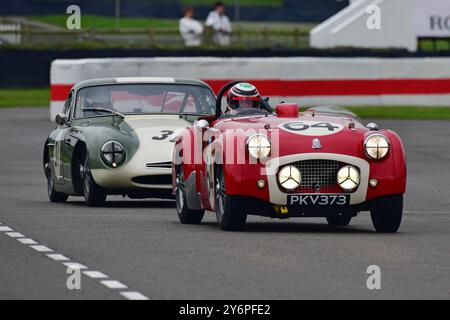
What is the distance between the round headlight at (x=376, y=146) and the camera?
43.0ft

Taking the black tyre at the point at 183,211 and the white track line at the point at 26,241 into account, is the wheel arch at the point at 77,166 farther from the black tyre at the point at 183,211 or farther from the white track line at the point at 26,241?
the white track line at the point at 26,241

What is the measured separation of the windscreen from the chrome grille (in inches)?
182

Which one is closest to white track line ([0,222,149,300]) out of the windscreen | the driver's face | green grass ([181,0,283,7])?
the driver's face

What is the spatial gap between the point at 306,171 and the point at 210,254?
173cm

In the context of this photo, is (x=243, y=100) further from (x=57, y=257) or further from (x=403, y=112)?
(x=403, y=112)

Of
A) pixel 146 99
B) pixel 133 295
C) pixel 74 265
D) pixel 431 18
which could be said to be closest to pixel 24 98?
pixel 431 18

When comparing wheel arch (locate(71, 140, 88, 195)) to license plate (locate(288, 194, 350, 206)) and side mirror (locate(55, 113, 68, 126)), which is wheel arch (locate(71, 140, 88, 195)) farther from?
license plate (locate(288, 194, 350, 206))

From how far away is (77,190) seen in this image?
17.3 metres

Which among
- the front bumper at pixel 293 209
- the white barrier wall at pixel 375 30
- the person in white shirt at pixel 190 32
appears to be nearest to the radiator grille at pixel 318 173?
the front bumper at pixel 293 209

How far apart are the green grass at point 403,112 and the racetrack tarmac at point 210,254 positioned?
15.9 metres

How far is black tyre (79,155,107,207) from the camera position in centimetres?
1663

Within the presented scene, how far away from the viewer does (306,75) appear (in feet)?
115

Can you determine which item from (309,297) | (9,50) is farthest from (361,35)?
(309,297)

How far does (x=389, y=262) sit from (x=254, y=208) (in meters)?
2.21
